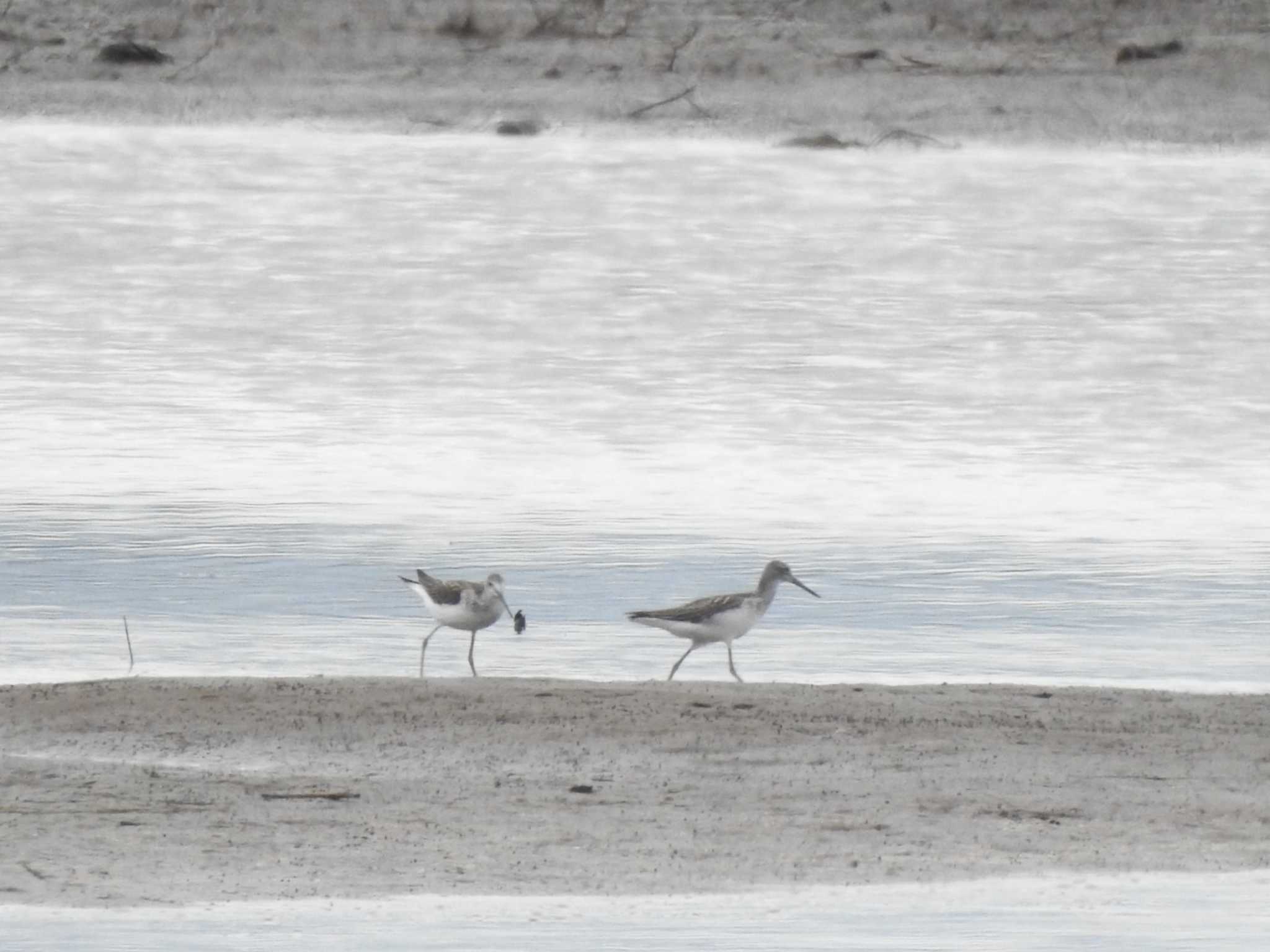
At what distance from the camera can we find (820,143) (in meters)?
45.7

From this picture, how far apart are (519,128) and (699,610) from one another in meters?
35.3

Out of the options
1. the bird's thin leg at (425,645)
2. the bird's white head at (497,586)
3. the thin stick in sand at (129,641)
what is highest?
the bird's white head at (497,586)

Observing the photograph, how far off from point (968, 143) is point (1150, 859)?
38.8 m

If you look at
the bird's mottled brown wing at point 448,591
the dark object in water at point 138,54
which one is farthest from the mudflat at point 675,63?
the bird's mottled brown wing at point 448,591

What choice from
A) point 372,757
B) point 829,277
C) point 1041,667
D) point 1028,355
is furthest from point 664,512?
point 829,277

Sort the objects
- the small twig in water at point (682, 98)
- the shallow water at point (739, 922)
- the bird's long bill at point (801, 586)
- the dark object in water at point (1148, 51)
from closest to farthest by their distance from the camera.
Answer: the shallow water at point (739, 922) → the bird's long bill at point (801, 586) → the dark object in water at point (1148, 51) → the small twig in water at point (682, 98)

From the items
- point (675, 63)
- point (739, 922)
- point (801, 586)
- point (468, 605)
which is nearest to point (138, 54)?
point (675, 63)

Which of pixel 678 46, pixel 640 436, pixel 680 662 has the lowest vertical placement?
pixel 640 436

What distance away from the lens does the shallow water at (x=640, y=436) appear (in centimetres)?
1131

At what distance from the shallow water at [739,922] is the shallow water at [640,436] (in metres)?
3.28

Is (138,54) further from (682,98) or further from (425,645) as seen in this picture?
(425,645)

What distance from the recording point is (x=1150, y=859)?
24.3 feet

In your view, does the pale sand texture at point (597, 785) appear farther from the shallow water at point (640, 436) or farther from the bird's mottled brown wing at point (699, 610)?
the shallow water at point (640, 436)

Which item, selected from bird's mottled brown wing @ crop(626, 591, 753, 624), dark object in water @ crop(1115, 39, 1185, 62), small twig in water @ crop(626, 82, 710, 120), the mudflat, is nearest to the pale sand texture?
bird's mottled brown wing @ crop(626, 591, 753, 624)
